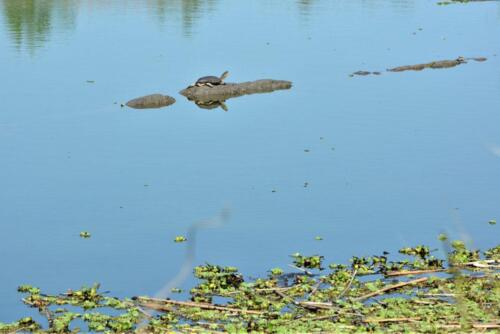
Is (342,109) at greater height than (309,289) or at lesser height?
lesser

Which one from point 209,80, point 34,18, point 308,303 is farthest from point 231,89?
point 34,18

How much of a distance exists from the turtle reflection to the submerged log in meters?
0.11

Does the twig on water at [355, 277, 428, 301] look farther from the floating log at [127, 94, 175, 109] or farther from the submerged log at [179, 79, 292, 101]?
the submerged log at [179, 79, 292, 101]

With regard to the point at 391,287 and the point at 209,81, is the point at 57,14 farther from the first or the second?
the point at 391,287

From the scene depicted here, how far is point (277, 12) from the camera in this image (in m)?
30.4

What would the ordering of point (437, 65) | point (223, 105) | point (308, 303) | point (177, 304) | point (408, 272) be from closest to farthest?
point (308, 303) → point (177, 304) → point (408, 272) → point (223, 105) → point (437, 65)

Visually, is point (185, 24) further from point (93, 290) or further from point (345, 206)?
point (93, 290)

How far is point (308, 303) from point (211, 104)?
391 inches

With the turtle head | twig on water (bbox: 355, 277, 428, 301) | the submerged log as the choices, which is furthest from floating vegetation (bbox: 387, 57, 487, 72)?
twig on water (bbox: 355, 277, 428, 301)

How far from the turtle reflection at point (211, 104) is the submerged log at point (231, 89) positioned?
4.3 inches

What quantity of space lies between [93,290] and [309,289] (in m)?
1.69

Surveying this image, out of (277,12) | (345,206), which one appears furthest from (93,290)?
(277,12)

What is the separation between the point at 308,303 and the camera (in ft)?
25.4

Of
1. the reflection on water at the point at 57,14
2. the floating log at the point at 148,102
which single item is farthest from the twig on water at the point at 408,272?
the reflection on water at the point at 57,14
